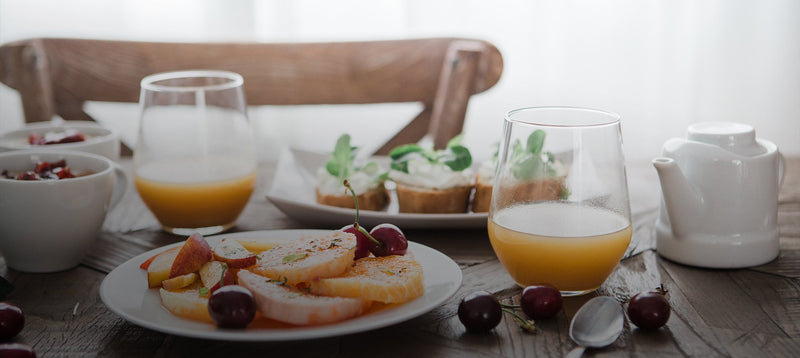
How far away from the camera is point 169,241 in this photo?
1.13 m

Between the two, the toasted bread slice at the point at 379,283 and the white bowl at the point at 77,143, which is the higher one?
the white bowl at the point at 77,143

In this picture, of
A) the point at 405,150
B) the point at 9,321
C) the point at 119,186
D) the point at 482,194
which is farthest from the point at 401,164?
the point at 9,321

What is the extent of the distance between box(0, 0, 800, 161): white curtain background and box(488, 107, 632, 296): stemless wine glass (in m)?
1.72

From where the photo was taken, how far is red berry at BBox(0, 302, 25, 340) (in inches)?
30.6

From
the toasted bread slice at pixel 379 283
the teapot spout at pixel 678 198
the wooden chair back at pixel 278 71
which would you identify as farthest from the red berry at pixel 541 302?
the wooden chair back at pixel 278 71

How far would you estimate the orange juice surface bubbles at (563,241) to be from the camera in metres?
0.84

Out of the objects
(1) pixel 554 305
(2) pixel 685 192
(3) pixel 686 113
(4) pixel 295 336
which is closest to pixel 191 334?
(4) pixel 295 336

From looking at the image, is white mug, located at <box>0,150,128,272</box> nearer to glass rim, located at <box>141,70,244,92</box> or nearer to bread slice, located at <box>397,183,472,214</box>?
glass rim, located at <box>141,70,244,92</box>

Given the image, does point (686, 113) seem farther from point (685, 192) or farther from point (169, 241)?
point (169, 241)

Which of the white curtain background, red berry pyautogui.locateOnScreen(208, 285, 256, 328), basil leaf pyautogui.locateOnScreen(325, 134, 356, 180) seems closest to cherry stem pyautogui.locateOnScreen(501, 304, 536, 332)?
red berry pyautogui.locateOnScreen(208, 285, 256, 328)

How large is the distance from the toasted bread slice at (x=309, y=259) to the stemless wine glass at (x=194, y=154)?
1.16 feet

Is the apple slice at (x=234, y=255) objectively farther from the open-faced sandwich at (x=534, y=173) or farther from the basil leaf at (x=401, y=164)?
the basil leaf at (x=401, y=164)

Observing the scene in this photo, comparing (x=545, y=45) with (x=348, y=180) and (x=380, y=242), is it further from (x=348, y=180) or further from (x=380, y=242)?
(x=380, y=242)

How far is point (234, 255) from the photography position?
0.84 m
